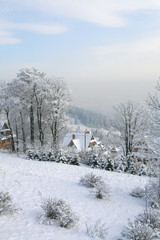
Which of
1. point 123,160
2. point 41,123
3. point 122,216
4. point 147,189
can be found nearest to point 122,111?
point 123,160

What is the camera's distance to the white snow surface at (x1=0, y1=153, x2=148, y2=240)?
5.06 metres

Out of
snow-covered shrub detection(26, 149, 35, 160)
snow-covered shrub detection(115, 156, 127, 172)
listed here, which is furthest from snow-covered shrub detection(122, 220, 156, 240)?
snow-covered shrub detection(26, 149, 35, 160)

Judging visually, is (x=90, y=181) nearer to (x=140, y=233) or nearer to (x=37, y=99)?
(x=140, y=233)

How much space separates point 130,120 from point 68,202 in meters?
13.9

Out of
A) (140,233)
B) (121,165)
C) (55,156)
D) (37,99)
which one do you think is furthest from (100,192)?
(37,99)

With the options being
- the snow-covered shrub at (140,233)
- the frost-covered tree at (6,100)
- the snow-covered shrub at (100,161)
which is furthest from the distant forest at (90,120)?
the snow-covered shrub at (140,233)

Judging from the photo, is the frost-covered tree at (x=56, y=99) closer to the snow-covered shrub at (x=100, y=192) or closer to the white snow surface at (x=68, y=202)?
the white snow surface at (x=68, y=202)

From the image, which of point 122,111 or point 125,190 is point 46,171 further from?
point 122,111

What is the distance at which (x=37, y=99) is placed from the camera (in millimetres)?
20516

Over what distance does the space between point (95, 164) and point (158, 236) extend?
12.9m

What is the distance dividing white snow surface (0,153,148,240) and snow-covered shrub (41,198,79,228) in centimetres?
18

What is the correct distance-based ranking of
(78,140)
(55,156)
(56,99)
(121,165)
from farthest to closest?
(78,140) < (56,99) < (55,156) < (121,165)

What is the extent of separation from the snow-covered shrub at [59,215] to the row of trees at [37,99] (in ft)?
44.9

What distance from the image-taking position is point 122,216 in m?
7.18
